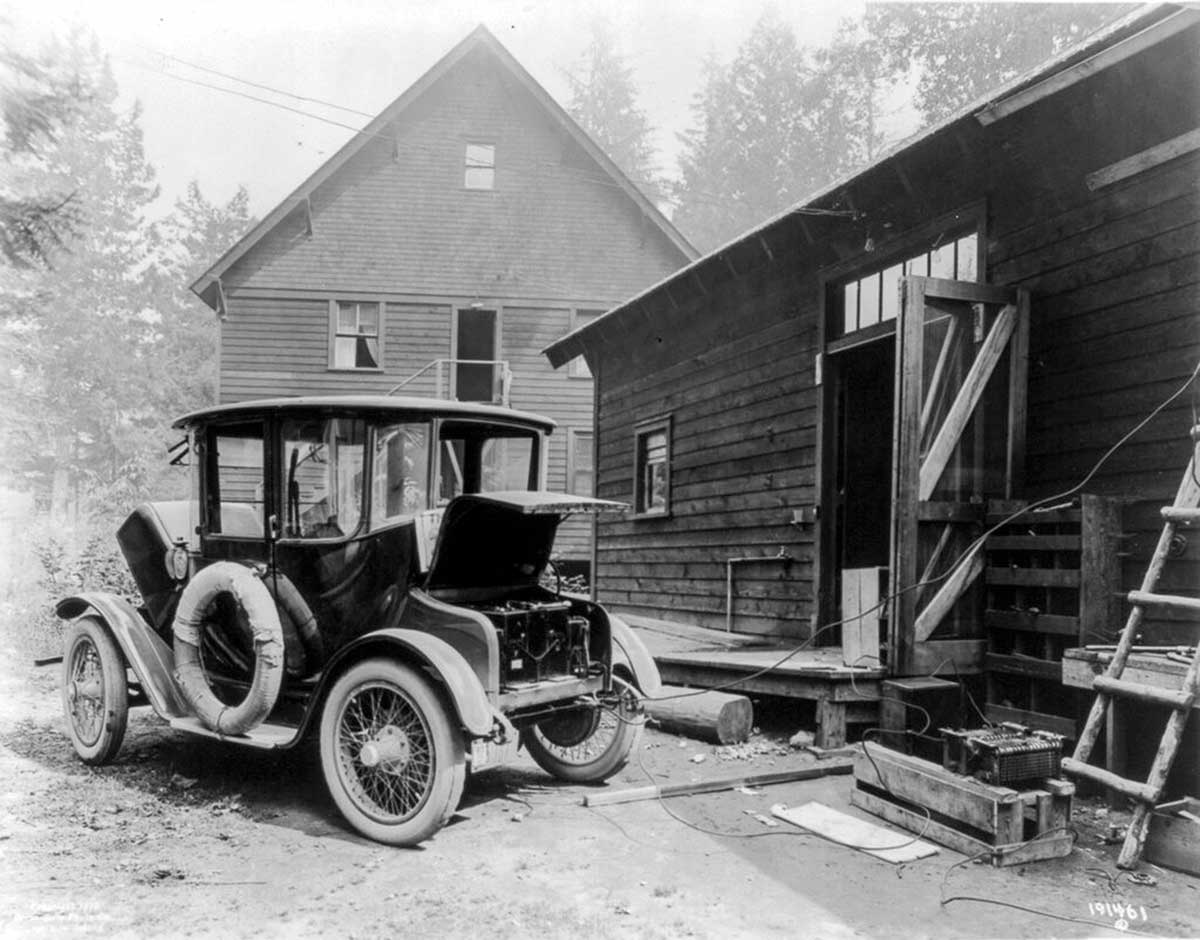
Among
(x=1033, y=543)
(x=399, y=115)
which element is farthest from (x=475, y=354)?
(x=1033, y=543)

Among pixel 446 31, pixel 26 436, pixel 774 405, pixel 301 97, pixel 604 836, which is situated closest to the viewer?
pixel 604 836

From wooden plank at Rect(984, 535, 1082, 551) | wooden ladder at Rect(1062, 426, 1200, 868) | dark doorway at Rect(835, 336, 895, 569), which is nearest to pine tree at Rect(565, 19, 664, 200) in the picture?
dark doorway at Rect(835, 336, 895, 569)

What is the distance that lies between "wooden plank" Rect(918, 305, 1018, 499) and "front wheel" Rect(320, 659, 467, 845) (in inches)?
132

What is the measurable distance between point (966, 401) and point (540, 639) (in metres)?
3.08

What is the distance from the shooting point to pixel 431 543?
4.92 meters

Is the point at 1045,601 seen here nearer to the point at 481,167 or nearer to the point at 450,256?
the point at 450,256

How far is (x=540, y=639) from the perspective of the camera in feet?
16.7

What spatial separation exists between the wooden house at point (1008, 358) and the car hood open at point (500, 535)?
2.21m

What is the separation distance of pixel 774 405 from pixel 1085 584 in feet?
14.5

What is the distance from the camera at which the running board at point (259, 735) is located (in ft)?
15.4

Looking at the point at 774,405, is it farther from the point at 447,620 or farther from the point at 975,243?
the point at 447,620

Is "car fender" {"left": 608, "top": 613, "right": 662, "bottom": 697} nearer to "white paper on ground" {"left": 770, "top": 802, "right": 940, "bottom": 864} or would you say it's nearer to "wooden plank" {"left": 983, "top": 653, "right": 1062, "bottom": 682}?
"white paper on ground" {"left": 770, "top": 802, "right": 940, "bottom": 864}

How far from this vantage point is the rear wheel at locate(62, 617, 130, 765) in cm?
557

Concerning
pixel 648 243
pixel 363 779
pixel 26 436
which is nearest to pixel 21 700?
pixel 363 779
